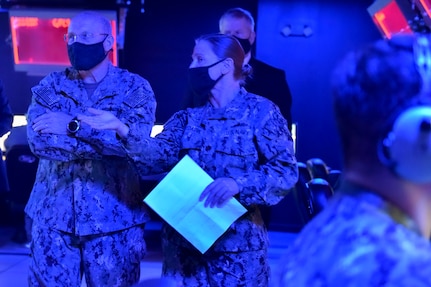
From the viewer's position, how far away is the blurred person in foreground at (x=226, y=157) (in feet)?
6.98

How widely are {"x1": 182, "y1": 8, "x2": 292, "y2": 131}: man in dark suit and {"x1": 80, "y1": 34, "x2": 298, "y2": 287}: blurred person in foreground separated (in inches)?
34.2

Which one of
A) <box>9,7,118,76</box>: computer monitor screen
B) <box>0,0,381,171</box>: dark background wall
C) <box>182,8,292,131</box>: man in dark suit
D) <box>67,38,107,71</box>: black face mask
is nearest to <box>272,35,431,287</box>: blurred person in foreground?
<box>67,38,107,71</box>: black face mask

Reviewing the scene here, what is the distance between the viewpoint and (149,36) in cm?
575

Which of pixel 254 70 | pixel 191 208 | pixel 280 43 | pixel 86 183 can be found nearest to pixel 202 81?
pixel 191 208

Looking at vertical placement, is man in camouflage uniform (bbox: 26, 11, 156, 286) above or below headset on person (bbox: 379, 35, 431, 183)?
below

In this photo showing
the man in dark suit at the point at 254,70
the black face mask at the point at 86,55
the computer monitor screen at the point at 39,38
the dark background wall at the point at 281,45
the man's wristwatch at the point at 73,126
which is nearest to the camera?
the man's wristwatch at the point at 73,126

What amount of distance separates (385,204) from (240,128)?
1410mm

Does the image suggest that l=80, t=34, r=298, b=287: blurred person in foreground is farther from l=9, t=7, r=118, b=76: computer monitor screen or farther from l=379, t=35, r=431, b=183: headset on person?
l=9, t=7, r=118, b=76: computer monitor screen

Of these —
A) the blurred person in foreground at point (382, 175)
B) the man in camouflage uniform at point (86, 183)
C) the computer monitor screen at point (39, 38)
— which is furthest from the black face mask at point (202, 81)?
the computer monitor screen at point (39, 38)

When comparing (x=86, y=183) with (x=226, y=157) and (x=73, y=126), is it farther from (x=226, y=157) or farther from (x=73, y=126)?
(x=226, y=157)

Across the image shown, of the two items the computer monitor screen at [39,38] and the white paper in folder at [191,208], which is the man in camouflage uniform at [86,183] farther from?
the computer monitor screen at [39,38]

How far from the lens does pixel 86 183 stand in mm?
2346

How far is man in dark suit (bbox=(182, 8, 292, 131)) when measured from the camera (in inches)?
129

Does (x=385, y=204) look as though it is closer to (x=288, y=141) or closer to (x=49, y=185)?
(x=288, y=141)
